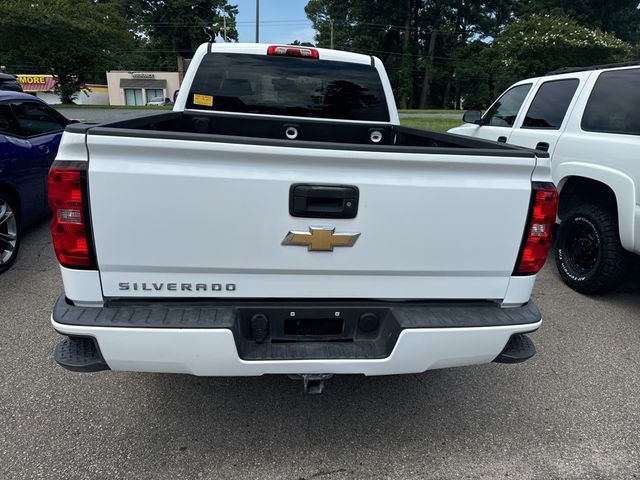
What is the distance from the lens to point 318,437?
8.45ft

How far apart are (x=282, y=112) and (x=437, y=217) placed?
2396 mm

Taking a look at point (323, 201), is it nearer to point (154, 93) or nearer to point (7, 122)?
point (7, 122)

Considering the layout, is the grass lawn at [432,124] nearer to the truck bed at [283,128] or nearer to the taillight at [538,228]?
the truck bed at [283,128]

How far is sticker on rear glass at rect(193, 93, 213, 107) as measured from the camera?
159 inches

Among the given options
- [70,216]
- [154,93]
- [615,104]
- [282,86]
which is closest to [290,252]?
[70,216]

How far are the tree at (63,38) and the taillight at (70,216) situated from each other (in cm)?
3442

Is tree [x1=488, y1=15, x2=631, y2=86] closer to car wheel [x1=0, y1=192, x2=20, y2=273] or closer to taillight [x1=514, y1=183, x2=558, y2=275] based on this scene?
car wheel [x1=0, y1=192, x2=20, y2=273]

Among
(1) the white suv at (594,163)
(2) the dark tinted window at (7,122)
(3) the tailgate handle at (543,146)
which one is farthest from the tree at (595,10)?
(2) the dark tinted window at (7,122)

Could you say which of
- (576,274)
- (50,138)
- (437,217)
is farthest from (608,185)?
(50,138)

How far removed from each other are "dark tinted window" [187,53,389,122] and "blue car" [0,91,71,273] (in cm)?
229

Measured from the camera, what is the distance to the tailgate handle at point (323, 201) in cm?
199

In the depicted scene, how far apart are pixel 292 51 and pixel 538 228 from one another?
2.64m

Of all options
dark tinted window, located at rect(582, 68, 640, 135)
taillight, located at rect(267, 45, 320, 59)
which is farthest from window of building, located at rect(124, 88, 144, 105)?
dark tinted window, located at rect(582, 68, 640, 135)

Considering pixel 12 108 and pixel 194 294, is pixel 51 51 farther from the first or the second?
pixel 194 294
